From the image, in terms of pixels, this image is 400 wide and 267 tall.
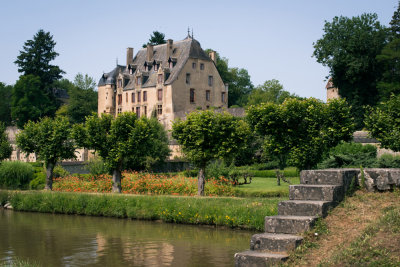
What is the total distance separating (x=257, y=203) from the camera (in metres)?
15.8

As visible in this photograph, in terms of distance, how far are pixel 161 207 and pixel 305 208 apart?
409 inches

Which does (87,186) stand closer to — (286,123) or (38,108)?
(286,123)

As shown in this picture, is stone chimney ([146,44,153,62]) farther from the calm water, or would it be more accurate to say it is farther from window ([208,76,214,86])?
the calm water

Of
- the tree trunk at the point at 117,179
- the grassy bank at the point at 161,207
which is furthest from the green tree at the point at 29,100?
the grassy bank at the point at 161,207

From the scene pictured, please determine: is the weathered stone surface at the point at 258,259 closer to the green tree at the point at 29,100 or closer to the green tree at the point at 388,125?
the green tree at the point at 388,125

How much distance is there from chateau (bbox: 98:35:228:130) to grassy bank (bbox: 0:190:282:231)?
3847cm

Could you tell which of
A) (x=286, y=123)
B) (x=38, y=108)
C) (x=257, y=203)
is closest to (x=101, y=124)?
(x=286, y=123)

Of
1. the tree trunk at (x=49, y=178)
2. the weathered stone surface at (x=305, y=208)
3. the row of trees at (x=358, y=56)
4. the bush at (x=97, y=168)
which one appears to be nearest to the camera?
the weathered stone surface at (x=305, y=208)

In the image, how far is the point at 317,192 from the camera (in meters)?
8.12

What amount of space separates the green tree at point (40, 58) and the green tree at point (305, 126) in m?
48.8

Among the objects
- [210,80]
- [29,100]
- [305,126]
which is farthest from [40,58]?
[305,126]

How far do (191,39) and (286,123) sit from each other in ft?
133

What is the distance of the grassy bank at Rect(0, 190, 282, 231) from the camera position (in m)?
15.4

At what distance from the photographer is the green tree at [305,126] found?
26.9 meters
